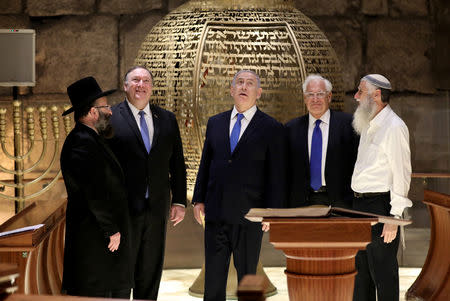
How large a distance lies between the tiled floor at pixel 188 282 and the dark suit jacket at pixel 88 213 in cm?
183

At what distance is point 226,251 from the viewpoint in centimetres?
512

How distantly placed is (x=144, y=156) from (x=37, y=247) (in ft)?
2.82

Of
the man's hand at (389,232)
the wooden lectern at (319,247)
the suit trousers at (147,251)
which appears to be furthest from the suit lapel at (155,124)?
the wooden lectern at (319,247)

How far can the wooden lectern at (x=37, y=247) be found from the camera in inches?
175

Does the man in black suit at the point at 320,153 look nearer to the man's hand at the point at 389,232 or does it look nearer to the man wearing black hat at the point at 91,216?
the man's hand at the point at 389,232

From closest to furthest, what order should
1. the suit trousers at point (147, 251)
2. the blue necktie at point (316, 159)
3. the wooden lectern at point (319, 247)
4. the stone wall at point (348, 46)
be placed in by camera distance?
the wooden lectern at point (319, 247)
the suit trousers at point (147, 251)
the blue necktie at point (316, 159)
the stone wall at point (348, 46)

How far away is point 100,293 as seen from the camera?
179 inches

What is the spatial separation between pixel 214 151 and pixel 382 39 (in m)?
3.01

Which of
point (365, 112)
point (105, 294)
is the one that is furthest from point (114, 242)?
point (365, 112)

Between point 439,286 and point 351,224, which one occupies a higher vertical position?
point 351,224

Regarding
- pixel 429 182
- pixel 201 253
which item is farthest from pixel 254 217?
pixel 201 253

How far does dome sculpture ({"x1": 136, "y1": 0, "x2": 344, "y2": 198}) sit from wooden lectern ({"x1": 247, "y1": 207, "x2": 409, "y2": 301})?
2.39 m

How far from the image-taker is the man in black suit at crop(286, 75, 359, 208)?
16.8ft

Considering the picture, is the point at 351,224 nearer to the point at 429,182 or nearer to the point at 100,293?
the point at 100,293
